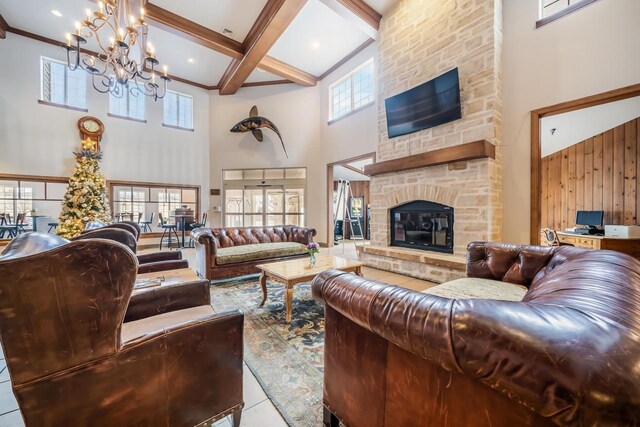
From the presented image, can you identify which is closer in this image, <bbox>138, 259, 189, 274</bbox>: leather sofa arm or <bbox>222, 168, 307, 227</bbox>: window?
<bbox>138, 259, 189, 274</bbox>: leather sofa arm

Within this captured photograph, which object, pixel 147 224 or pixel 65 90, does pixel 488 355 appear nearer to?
pixel 147 224

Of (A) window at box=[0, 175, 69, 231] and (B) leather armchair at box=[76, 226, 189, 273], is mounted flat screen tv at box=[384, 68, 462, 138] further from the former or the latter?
(A) window at box=[0, 175, 69, 231]

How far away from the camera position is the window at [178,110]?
723 centimetres

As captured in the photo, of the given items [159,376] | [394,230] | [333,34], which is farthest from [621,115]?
[159,376]

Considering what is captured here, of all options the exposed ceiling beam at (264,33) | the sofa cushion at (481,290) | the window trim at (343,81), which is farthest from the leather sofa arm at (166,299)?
the window trim at (343,81)

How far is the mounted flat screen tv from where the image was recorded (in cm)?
357

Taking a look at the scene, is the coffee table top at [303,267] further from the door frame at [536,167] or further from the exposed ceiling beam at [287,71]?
the exposed ceiling beam at [287,71]

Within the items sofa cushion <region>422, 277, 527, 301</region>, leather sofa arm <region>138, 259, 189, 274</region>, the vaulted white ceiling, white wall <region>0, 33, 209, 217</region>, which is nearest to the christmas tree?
white wall <region>0, 33, 209, 217</region>

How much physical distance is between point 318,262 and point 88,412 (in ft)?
7.55

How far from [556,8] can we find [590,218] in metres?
3.46

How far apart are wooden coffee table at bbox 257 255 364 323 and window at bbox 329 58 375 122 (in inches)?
160

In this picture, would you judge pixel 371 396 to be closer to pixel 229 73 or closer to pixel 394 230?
pixel 394 230

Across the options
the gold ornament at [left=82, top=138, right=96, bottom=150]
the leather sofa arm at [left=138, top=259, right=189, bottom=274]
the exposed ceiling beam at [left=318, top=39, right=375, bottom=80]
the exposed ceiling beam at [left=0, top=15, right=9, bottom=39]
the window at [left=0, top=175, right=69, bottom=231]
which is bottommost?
the leather sofa arm at [left=138, top=259, right=189, bottom=274]

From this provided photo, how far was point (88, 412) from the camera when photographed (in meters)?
0.87
